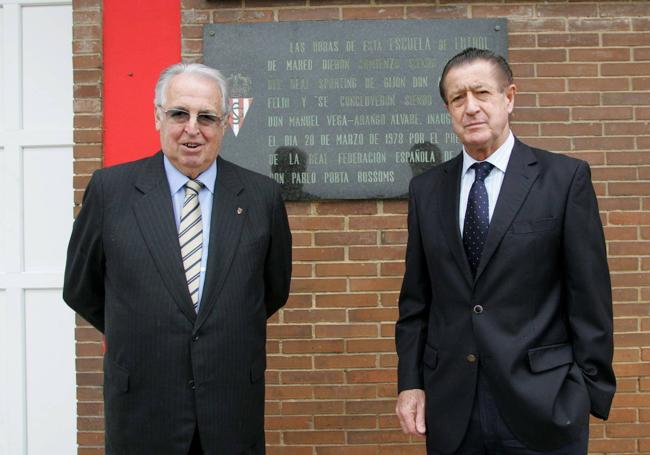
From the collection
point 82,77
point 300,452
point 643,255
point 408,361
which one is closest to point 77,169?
point 82,77

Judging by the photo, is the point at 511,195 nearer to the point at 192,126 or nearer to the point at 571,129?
the point at 192,126

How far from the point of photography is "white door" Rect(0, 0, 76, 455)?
3.67m

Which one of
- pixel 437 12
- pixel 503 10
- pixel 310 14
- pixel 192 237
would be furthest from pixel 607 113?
pixel 192 237

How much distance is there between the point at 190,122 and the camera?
7.29 ft

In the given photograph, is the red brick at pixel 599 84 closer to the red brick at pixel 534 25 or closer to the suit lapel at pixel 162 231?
the red brick at pixel 534 25

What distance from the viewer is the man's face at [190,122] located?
2234 mm

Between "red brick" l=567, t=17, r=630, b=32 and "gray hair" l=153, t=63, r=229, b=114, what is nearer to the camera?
"gray hair" l=153, t=63, r=229, b=114

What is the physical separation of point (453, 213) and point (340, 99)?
4.79ft

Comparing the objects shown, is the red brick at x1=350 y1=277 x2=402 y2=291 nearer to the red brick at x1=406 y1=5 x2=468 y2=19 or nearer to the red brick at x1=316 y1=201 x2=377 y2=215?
the red brick at x1=316 y1=201 x2=377 y2=215

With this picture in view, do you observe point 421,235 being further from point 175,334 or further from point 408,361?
point 175,334

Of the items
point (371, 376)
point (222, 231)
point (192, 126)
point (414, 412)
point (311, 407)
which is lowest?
point (311, 407)

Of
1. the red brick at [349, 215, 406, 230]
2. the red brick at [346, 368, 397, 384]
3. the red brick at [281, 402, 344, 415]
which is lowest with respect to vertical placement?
the red brick at [281, 402, 344, 415]

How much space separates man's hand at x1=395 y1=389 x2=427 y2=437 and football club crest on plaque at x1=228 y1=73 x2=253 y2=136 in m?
1.74

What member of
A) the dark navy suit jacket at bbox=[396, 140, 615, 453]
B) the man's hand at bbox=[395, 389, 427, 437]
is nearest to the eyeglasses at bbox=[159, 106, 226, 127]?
the dark navy suit jacket at bbox=[396, 140, 615, 453]
